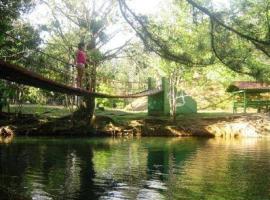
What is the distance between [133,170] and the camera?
12.1m

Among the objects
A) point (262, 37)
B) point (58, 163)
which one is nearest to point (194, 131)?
point (58, 163)

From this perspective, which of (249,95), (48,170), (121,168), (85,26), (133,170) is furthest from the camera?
(249,95)

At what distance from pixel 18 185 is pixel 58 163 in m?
3.45

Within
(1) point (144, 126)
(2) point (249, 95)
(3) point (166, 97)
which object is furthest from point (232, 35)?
(2) point (249, 95)

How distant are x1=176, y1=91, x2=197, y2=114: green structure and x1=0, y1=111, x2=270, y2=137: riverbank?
2.67 metres

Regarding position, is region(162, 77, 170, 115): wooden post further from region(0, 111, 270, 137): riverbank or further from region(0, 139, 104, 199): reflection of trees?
region(0, 139, 104, 199): reflection of trees

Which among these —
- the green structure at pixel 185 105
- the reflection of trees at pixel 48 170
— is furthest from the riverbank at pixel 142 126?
the reflection of trees at pixel 48 170

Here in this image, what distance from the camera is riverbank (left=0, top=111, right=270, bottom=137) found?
21.3 meters

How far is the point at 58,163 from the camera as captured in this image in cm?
1316

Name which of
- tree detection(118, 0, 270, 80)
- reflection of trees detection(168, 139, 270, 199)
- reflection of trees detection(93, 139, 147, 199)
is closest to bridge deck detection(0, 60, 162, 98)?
tree detection(118, 0, 270, 80)

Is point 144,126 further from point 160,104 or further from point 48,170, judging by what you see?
point 48,170

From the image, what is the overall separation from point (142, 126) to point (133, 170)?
10.2 meters

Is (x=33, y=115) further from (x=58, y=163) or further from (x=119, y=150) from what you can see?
(x=58, y=163)

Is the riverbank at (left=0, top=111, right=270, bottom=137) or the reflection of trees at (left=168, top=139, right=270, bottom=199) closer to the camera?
the reflection of trees at (left=168, top=139, right=270, bottom=199)
